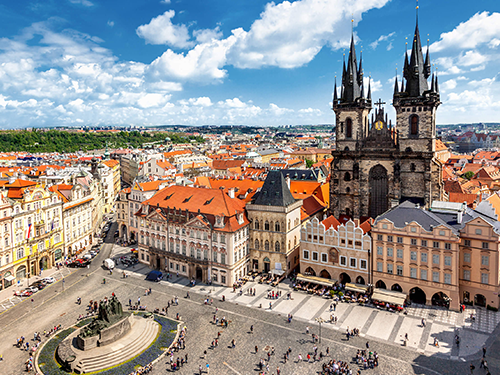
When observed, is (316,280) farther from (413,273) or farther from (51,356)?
(51,356)

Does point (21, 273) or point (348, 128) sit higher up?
point (348, 128)

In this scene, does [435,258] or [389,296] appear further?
[389,296]

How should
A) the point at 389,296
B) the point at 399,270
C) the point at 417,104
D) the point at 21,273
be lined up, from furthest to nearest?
1. the point at 417,104
2. the point at 21,273
3. the point at 399,270
4. the point at 389,296

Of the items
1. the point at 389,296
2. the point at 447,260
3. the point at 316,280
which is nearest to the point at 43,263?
the point at 316,280

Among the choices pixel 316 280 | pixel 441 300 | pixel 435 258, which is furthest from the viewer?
pixel 316 280

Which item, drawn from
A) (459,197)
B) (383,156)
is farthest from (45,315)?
(459,197)

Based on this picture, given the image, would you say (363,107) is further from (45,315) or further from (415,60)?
(45,315)
